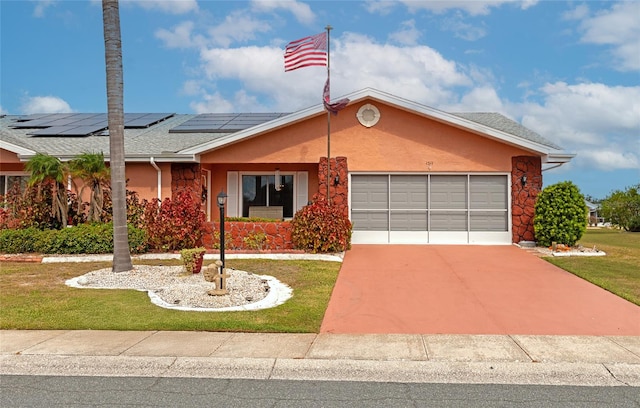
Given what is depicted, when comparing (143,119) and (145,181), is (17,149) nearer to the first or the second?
(145,181)

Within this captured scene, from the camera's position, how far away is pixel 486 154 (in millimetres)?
14656

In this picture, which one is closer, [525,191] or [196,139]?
[525,191]

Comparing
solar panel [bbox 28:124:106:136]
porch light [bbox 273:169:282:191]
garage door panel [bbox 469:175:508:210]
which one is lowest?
garage door panel [bbox 469:175:508:210]

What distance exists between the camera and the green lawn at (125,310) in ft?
21.5

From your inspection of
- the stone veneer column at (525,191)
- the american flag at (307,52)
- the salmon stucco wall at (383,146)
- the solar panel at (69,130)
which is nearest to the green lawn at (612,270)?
the stone veneer column at (525,191)

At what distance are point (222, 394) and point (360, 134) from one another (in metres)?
11.4

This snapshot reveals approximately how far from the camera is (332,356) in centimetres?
536

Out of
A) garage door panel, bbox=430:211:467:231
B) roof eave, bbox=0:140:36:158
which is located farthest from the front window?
roof eave, bbox=0:140:36:158

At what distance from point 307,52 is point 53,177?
26.5ft

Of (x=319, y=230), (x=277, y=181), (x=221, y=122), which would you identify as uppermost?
(x=221, y=122)

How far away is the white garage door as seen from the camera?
584 inches

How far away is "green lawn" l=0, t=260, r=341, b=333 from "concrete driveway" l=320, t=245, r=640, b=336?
1.30ft

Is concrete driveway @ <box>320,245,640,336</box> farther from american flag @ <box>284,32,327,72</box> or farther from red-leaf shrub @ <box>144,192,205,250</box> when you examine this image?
american flag @ <box>284,32,327,72</box>

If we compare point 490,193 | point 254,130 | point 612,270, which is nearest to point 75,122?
point 254,130
